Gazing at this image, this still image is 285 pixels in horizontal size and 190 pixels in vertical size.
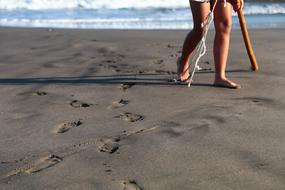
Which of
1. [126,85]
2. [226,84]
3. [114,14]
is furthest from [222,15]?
[114,14]

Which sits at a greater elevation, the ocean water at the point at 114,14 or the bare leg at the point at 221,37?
the bare leg at the point at 221,37

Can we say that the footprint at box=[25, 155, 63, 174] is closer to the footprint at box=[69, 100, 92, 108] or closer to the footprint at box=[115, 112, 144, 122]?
the footprint at box=[115, 112, 144, 122]

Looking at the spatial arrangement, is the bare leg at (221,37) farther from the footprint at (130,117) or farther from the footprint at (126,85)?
the footprint at (130,117)

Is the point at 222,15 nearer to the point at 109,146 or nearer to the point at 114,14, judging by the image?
the point at 109,146

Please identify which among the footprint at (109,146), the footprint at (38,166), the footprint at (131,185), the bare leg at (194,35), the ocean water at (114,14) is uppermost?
the bare leg at (194,35)

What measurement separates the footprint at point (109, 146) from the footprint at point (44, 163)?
28cm

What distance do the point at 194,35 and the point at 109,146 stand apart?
1.93 metres

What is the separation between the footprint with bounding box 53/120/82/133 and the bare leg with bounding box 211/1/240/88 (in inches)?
58.1

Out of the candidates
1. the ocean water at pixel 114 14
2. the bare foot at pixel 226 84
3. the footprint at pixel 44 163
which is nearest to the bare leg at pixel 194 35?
the bare foot at pixel 226 84

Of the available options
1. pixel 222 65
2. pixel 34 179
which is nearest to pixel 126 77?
pixel 222 65

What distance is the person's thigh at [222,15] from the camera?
191 inches

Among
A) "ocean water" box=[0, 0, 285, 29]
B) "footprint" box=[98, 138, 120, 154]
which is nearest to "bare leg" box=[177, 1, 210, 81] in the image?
"footprint" box=[98, 138, 120, 154]

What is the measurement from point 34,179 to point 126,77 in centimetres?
261

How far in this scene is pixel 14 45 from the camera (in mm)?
8125
